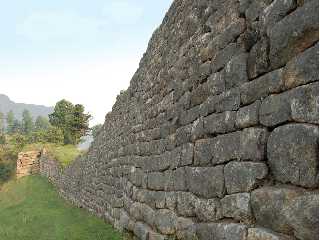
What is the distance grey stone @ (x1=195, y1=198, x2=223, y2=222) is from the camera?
13.8ft

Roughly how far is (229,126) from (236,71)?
509mm

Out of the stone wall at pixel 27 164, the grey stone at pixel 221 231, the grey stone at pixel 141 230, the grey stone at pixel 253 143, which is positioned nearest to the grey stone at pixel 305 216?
the grey stone at pixel 253 143

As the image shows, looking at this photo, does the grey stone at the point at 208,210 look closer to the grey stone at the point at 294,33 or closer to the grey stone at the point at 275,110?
the grey stone at the point at 275,110

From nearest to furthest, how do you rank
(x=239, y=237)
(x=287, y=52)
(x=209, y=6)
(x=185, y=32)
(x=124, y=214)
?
(x=287, y=52) < (x=239, y=237) < (x=209, y=6) < (x=185, y=32) < (x=124, y=214)

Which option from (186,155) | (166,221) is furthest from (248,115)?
(166,221)

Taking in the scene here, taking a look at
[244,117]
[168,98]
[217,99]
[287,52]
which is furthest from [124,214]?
[287,52]

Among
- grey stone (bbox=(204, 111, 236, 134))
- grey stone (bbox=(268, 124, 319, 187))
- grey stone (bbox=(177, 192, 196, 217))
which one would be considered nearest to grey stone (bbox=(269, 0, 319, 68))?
grey stone (bbox=(268, 124, 319, 187))

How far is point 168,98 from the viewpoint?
630 cm

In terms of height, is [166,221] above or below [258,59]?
below

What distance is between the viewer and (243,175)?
3.68 meters

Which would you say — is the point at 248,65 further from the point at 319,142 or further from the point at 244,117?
the point at 319,142

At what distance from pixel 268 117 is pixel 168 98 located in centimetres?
307

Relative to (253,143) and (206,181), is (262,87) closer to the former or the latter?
(253,143)

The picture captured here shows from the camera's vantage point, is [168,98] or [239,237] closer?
[239,237]
